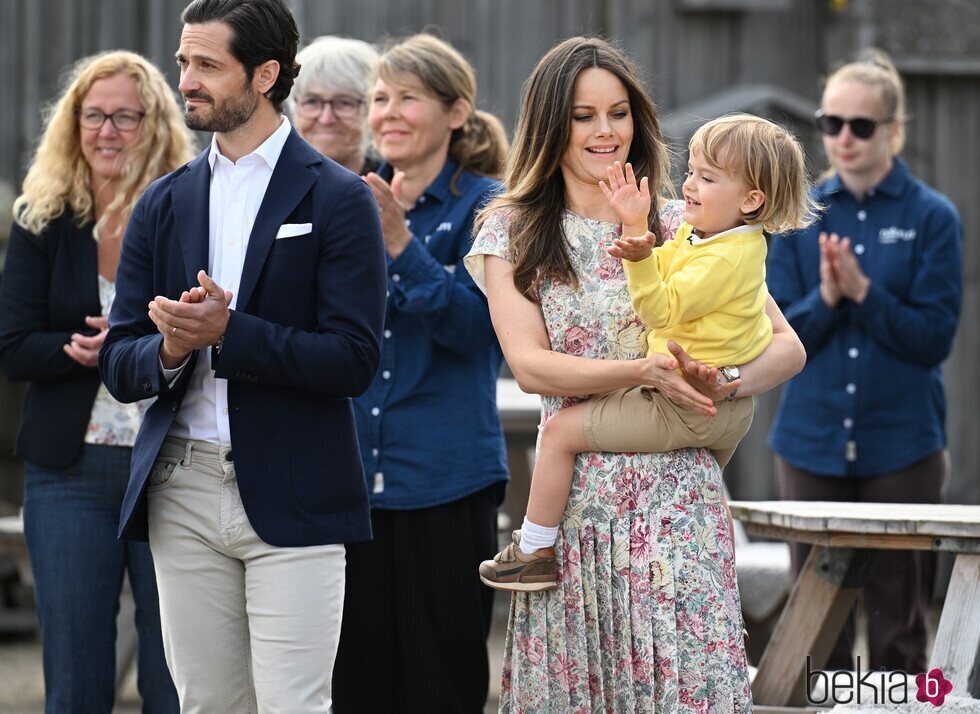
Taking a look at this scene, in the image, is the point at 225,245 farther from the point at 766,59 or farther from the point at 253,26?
the point at 766,59

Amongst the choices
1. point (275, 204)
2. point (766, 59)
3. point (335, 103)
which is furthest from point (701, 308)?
point (766, 59)

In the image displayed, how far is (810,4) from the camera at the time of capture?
7.48 m

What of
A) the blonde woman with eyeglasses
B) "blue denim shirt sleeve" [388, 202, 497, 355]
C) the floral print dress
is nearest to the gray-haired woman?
the blonde woman with eyeglasses

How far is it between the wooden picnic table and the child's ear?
3.81ft

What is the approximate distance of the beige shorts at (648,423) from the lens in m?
2.92

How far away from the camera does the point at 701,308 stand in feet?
9.43

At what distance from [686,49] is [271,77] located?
4762 millimetres

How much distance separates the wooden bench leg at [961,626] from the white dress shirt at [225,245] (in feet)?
7.00

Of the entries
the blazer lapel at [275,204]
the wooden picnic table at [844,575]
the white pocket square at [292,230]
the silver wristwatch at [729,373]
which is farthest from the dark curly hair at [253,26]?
the wooden picnic table at [844,575]

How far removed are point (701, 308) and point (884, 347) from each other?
2.00 m

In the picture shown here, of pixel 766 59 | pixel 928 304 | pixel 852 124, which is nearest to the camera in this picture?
pixel 928 304

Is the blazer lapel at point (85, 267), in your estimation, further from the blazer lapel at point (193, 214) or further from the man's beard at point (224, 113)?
the man's beard at point (224, 113)

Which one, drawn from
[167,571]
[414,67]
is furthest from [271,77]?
[167,571]

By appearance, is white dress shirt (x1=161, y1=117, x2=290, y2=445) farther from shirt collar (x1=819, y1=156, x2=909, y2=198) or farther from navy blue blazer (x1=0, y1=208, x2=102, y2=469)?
shirt collar (x1=819, y1=156, x2=909, y2=198)
